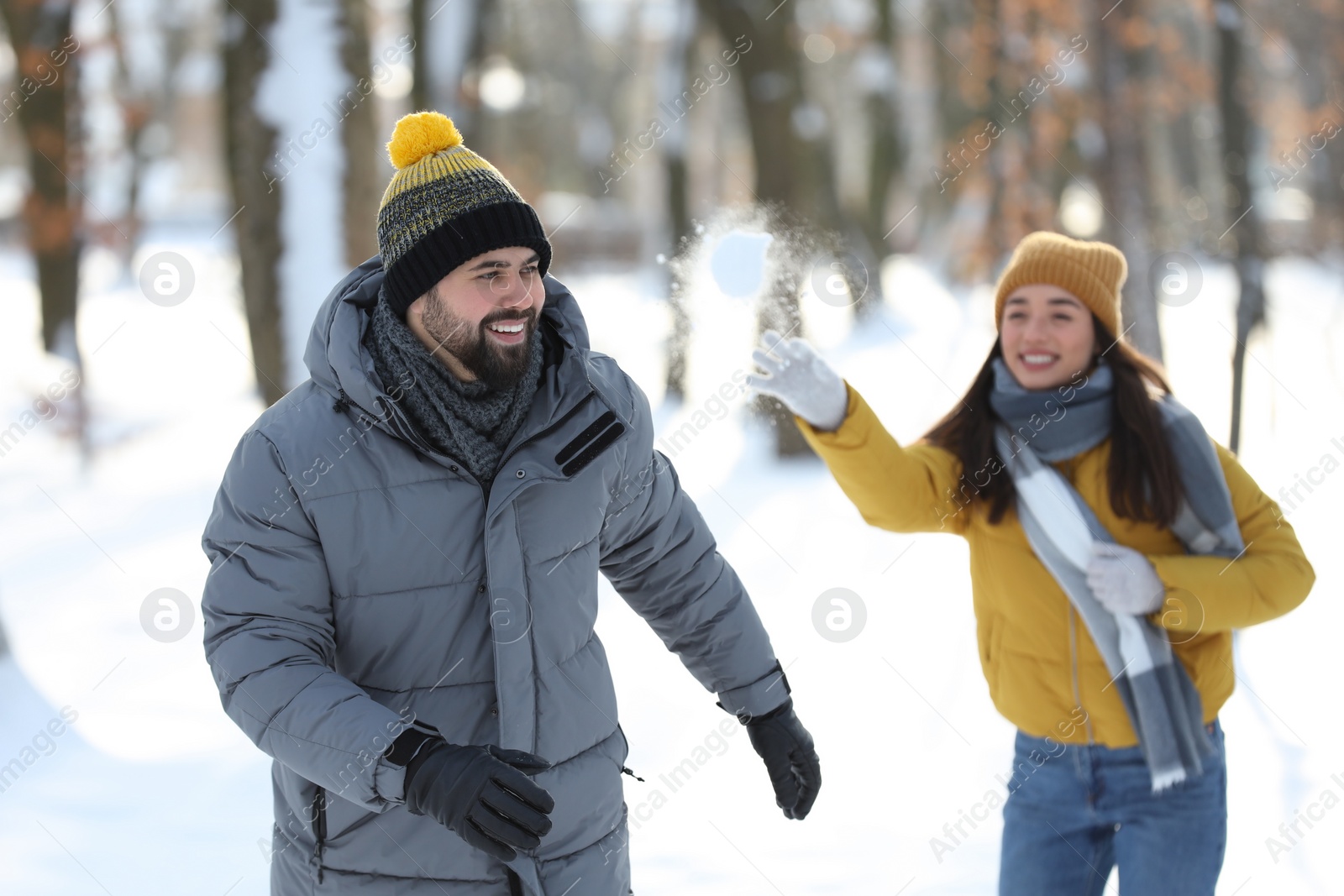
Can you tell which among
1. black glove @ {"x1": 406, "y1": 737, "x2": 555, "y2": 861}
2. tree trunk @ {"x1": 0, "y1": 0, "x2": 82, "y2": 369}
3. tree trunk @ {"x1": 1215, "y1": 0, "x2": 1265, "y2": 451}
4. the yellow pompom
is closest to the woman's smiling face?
the yellow pompom

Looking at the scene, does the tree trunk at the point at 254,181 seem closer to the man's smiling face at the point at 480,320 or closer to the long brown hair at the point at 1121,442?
the man's smiling face at the point at 480,320

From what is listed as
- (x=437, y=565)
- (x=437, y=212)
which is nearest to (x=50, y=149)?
(x=437, y=212)

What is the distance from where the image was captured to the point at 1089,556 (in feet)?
7.36

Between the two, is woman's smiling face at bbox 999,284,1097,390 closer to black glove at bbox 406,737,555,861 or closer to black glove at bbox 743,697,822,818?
black glove at bbox 743,697,822,818

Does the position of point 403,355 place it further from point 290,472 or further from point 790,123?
point 790,123

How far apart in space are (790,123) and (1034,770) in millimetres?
7187

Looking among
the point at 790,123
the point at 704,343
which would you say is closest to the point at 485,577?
the point at 790,123

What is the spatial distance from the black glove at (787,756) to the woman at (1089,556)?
1.31 ft

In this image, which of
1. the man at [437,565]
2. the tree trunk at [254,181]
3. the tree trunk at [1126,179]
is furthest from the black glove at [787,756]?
the tree trunk at [1126,179]

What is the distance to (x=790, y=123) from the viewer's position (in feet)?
28.8

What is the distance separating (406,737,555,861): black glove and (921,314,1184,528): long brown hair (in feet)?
3.88

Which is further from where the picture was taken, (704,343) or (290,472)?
(704,343)

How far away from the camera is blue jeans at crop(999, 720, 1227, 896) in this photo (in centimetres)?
216

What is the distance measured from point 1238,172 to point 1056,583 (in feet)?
15.0
